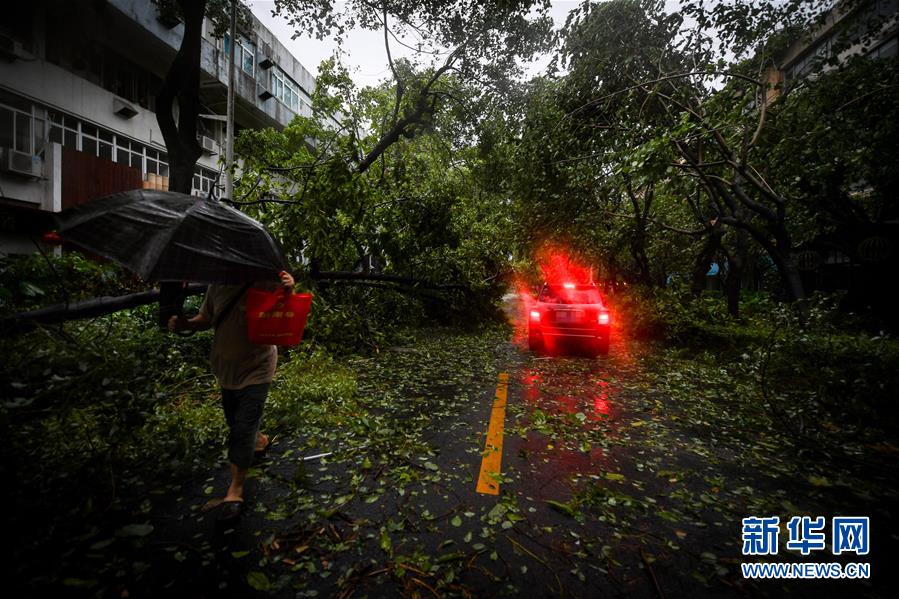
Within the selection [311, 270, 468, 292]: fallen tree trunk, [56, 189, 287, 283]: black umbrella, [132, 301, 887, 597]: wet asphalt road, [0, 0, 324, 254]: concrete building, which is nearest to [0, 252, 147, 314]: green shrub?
[56, 189, 287, 283]: black umbrella

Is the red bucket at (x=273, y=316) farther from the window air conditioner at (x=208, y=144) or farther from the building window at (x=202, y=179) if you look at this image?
the window air conditioner at (x=208, y=144)

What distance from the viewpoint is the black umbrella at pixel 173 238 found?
2508mm

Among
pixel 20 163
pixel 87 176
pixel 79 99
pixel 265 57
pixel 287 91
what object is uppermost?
pixel 265 57

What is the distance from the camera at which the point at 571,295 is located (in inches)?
338

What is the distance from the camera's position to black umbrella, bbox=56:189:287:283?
2508 millimetres

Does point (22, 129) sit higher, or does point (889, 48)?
point (889, 48)

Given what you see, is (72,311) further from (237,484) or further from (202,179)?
(202,179)

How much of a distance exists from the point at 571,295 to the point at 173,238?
7.74m

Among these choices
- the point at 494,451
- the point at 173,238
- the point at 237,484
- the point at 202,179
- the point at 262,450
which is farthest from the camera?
the point at 202,179

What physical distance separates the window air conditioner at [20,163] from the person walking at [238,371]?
50.7ft

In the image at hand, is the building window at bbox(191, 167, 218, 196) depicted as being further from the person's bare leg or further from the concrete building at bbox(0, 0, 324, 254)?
the person's bare leg

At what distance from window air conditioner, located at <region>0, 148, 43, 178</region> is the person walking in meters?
15.4

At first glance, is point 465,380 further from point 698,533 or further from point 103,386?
point 103,386

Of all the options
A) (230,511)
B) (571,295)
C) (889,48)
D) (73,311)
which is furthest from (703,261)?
(73,311)
